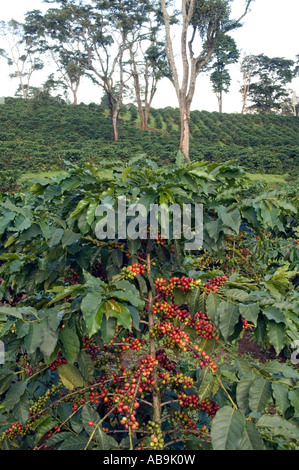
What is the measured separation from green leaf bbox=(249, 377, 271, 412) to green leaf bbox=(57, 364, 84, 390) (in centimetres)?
69

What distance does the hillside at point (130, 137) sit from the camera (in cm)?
1822

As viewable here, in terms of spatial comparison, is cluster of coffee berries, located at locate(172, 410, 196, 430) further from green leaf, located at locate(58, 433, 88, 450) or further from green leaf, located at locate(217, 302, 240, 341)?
green leaf, located at locate(217, 302, 240, 341)

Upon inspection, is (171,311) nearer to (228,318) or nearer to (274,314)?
(228,318)

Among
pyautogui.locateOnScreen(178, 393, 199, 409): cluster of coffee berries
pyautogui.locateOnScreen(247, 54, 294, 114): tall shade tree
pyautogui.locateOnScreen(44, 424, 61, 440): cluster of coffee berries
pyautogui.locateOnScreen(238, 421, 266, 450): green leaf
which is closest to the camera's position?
pyautogui.locateOnScreen(238, 421, 266, 450): green leaf

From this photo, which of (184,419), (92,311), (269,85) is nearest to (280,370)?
(184,419)

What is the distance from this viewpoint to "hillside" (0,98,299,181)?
1822 centimetres

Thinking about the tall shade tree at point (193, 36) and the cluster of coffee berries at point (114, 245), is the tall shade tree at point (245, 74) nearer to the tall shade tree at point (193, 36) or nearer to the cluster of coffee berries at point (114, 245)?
the tall shade tree at point (193, 36)

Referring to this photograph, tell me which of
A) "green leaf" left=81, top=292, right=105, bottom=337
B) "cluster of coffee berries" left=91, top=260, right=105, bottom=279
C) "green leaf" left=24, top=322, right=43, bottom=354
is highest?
"green leaf" left=81, top=292, right=105, bottom=337

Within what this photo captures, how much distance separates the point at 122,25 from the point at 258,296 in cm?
2326

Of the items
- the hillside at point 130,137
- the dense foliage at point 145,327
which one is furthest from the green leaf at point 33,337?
the hillside at point 130,137

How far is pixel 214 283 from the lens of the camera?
1572 millimetres

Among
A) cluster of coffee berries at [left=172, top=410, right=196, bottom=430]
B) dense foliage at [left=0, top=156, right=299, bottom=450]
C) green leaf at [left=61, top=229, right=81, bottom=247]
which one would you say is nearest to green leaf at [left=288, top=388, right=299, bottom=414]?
dense foliage at [left=0, top=156, right=299, bottom=450]

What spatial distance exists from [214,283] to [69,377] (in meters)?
0.74

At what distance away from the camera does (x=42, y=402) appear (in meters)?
1.75
